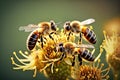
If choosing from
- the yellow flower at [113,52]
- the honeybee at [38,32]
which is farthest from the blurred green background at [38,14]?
the honeybee at [38,32]

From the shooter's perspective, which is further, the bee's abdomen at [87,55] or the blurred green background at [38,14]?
the blurred green background at [38,14]

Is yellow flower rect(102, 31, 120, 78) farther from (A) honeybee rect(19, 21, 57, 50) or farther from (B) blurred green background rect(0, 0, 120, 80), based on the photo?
(B) blurred green background rect(0, 0, 120, 80)

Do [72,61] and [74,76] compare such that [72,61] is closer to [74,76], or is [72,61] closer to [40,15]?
[74,76]

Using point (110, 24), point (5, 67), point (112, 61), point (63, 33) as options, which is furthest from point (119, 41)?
point (5, 67)

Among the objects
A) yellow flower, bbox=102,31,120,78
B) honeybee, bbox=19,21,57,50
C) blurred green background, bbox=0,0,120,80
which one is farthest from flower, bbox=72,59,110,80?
blurred green background, bbox=0,0,120,80

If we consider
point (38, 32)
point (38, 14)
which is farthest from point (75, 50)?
point (38, 14)

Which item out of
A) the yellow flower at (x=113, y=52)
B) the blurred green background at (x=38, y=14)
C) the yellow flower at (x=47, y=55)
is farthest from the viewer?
the blurred green background at (x=38, y=14)

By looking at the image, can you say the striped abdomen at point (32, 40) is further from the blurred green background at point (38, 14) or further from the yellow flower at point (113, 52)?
the blurred green background at point (38, 14)
